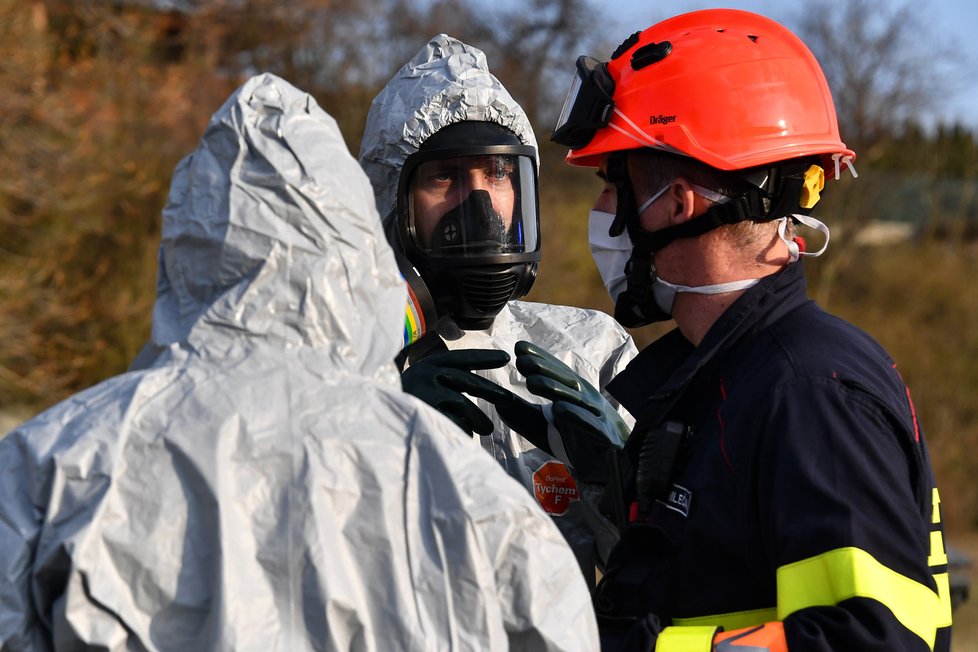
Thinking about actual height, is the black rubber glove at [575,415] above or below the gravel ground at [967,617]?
above

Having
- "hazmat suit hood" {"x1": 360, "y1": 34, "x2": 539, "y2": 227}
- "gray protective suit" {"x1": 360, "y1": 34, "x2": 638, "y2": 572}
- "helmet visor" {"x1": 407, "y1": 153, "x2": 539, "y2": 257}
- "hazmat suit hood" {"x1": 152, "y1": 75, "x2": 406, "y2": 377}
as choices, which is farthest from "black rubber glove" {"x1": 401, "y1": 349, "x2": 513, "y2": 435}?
"hazmat suit hood" {"x1": 152, "y1": 75, "x2": 406, "y2": 377}

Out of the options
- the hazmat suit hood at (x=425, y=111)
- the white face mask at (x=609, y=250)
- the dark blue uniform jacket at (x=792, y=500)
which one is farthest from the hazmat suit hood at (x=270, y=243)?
the hazmat suit hood at (x=425, y=111)

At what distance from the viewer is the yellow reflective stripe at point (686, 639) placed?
204cm

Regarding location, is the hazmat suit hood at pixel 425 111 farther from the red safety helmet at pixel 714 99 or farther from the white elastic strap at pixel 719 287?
the white elastic strap at pixel 719 287

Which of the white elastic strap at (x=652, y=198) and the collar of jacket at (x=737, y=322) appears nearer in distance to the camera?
the collar of jacket at (x=737, y=322)

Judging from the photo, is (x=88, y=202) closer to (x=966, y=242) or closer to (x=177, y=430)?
(x=177, y=430)

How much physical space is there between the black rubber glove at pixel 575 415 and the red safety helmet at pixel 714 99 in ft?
1.78

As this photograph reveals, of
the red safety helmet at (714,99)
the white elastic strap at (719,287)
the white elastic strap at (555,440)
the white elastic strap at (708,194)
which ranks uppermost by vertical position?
the red safety helmet at (714,99)

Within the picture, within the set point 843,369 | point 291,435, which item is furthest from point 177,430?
point 843,369

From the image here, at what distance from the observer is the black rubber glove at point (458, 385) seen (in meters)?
2.71

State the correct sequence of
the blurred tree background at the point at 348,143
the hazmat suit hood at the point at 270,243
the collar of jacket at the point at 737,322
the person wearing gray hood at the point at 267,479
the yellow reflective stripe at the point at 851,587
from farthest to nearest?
the blurred tree background at the point at 348,143 < the collar of jacket at the point at 737,322 < the yellow reflective stripe at the point at 851,587 < the hazmat suit hood at the point at 270,243 < the person wearing gray hood at the point at 267,479

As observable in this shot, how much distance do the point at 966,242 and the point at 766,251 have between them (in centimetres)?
1748

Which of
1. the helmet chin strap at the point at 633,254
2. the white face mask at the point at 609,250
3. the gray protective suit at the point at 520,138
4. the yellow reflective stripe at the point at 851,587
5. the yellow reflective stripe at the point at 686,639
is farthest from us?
the gray protective suit at the point at 520,138

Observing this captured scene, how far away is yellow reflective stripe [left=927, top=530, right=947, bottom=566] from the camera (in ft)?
7.01
